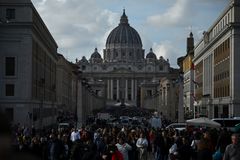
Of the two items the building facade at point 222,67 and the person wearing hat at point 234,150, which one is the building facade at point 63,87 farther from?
the person wearing hat at point 234,150

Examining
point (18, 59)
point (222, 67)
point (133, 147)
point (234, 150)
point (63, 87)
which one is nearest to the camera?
point (234, 150)

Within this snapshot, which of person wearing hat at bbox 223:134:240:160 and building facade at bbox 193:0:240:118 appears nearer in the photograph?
person wearing hat at bbox 223:134:240:160

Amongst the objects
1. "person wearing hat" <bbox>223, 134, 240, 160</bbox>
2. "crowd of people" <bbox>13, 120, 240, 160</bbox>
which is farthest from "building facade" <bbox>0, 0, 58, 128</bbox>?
"person wearing hat" <bbox>223, 134, 240, 160</bbox>

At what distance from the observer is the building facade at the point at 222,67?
6065cm

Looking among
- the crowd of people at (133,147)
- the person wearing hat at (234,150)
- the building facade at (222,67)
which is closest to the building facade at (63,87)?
the building facade at (222,67)

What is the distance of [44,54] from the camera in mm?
78500

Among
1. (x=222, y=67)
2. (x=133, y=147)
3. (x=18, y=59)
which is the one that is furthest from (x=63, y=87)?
(x=133, y=147)

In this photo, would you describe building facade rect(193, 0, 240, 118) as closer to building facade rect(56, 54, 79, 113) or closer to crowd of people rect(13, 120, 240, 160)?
building facade rect(56, 54, 79, 113)

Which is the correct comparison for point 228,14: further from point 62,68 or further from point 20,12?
point 62,68

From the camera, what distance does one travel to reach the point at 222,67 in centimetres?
6956

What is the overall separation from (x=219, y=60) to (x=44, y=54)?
67.6 feet

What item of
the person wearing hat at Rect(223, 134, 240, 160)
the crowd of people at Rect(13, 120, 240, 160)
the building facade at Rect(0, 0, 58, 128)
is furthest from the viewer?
the building facade at Rect(0, 0, 58, 128)

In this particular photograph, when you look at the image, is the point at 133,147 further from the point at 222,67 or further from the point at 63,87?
the point at 63,87

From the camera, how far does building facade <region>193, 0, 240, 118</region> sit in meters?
60.6
